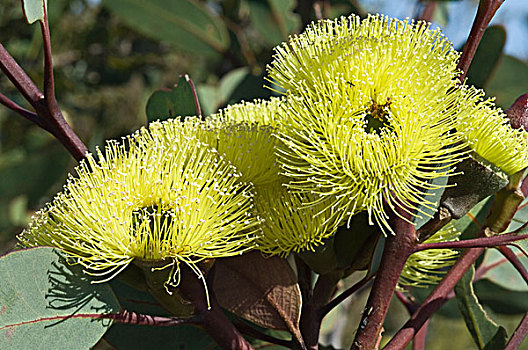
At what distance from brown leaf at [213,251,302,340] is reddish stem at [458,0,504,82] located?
310mm

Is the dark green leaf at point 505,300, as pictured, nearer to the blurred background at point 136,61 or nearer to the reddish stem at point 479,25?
the blurred background at point 136,61

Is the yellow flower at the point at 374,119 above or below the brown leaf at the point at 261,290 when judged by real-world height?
above

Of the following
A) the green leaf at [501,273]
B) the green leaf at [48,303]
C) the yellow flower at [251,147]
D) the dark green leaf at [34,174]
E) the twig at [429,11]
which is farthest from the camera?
the dark green leaf at [34,174]

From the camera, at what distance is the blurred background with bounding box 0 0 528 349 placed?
1.61m

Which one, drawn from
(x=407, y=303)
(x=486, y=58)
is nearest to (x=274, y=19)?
(x=486, y=58)

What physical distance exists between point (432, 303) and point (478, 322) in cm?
17

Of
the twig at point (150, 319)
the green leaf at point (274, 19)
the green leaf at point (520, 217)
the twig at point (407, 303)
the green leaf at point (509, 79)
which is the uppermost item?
the green leaf at point (274, 19)

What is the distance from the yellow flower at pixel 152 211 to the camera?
66cm

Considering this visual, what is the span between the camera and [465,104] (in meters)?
Answer: 0.65

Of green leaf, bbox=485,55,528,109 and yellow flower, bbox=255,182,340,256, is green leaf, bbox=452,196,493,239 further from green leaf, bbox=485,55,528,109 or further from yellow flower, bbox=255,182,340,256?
green leaf, bbox=485,55,528,109

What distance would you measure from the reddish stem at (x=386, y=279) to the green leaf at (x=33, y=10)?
46 centimetres

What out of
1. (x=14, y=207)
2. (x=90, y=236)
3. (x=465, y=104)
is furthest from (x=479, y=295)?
(x=14, y=207)

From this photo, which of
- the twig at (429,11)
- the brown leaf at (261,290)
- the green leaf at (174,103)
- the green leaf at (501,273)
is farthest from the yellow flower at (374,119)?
the twig at (429,11)

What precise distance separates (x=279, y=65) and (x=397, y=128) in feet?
0.53
